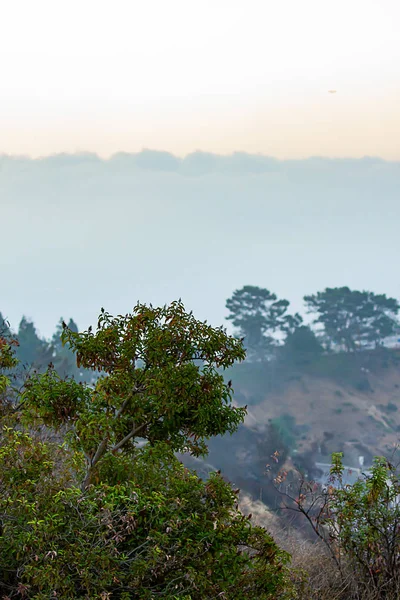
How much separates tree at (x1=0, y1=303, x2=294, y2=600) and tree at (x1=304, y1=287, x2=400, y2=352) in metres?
100

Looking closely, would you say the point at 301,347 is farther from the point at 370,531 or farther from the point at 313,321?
the point at 370,531

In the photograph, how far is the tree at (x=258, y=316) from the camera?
109188 mm

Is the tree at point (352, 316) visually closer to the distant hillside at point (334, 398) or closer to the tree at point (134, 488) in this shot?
the distant hillside at point (334, 398)

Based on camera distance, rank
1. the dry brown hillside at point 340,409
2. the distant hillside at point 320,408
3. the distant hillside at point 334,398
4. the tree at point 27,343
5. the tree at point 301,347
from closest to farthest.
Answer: the tree at point 27,343 < the distant hillside at point 320,408 < the dry brown hillside at point 340,409 < the distant hillside at point 334,398 < the tree at point 301,347

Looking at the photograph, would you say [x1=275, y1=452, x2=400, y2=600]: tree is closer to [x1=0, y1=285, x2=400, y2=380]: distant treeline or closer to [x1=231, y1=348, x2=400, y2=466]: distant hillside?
[x1=231, y1=348, x2=400, y2=466]: distant hillside

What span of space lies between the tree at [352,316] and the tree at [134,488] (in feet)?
328

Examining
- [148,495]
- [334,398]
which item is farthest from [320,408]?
[148,495]

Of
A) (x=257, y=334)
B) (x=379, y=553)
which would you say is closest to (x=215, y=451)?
(x=257, y=334)

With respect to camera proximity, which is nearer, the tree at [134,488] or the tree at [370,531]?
the tree at [134,488]

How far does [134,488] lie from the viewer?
7375 millimetres

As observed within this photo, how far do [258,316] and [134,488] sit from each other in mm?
102231

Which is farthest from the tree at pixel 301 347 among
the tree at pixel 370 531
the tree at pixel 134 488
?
the tree at pixel 134 488

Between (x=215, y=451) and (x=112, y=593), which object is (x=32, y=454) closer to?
(x=112, y=593)

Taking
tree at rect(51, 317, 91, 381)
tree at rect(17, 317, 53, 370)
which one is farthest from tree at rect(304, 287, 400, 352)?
tree at rect(17, 317, 53, 370)
